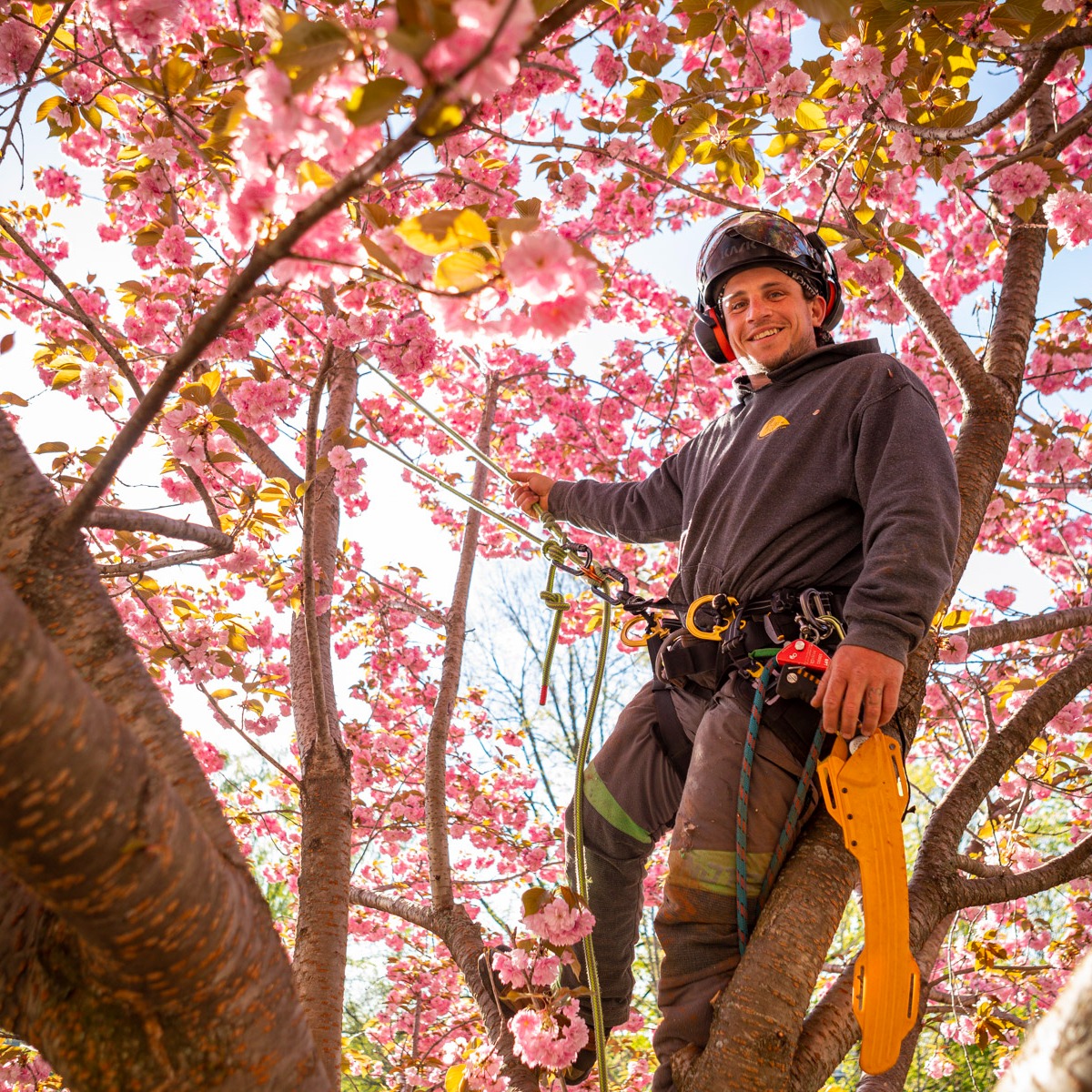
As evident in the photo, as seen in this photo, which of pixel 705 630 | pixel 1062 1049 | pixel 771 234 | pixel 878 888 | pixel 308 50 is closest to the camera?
pixel 1062 1049

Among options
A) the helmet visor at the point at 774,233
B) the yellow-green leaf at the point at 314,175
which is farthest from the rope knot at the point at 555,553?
the yellow-green leaf at the point at 314,175

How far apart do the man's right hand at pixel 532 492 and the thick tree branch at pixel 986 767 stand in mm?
1375

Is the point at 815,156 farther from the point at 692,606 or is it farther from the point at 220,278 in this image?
the point at 220,278

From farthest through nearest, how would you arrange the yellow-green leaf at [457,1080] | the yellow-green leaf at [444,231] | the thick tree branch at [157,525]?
the yellow-green leaf at [457,1080]
the thick tree branch at [157,525]
the yellow-green leaf at [444,231]

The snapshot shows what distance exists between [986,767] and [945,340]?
4.03 feet

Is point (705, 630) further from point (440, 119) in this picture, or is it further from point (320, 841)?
point (440, 119)

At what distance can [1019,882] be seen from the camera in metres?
2.00

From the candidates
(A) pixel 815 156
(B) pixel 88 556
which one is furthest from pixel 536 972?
(A) pixel 815 156

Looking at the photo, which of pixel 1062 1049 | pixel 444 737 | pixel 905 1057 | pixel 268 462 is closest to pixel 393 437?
pixel 268 462

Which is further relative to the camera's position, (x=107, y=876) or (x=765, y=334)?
(x=765, y=334)

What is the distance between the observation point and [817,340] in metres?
2.37

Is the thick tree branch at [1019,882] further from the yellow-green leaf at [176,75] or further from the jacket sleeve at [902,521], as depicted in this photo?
the yellow-green leaf at [176,75]

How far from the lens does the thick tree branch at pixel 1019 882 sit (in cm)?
192

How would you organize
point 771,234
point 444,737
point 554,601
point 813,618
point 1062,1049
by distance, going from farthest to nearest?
point 444,737 → point 771,234 → point 554,601 → point 813,618 → point 1062,1049
